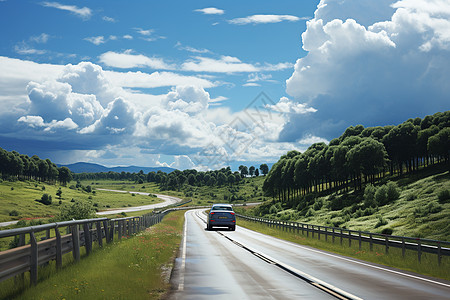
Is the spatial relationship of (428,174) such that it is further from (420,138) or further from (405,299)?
(405,299)

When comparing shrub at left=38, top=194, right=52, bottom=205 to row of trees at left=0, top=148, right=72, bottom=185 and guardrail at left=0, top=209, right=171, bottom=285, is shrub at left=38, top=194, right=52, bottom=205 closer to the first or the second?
row of trees at left=0, top=148, right=72, bottom=185

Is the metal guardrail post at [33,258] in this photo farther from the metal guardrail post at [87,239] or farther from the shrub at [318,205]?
the shrub at [318,205]

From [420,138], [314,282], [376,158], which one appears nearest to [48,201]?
[376,158]

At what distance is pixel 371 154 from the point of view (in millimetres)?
83000

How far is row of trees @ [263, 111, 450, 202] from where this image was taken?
83438 mm

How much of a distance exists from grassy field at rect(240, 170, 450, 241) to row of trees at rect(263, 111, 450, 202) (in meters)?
5.85

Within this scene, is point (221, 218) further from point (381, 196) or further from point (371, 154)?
point (371, 154)

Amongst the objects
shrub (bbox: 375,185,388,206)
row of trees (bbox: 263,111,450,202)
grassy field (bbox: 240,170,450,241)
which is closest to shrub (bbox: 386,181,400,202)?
shrub (bbox: 375,185,388,206)

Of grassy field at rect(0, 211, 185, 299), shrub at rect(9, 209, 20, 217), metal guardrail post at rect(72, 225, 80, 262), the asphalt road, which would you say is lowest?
shrub at rect(9, 209, 20, 217)

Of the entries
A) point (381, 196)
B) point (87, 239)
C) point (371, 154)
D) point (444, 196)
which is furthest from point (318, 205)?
point (87, 239)

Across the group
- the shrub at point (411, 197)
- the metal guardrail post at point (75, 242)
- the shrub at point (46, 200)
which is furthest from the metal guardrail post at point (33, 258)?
the shrub at point (46, 200)

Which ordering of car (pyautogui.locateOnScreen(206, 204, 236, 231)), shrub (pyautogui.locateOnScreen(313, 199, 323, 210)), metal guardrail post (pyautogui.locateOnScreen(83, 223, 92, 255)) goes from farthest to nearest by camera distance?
shrub (pyautogui.locateOnScreen(313, 199, 323, 210))
car (pyautogui.locateOnScreen(206, 204, 236, 231))
metal guardrail post (pyautogui.locateOnScreen(83, 223, 92, 255))

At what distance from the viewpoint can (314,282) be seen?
11.7m

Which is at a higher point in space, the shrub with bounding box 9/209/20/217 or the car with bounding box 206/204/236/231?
the car with bounding box 206/204/236/231
